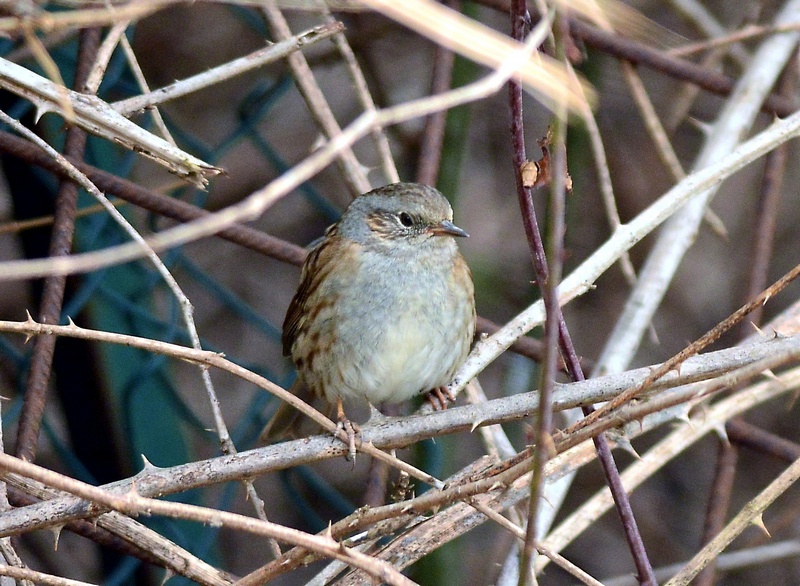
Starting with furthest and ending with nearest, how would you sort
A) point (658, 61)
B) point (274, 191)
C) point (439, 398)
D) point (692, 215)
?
point (658, 61)
point (692, 215)
point (439, 398)
point (274, 191)

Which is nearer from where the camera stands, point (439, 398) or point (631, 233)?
point (631, 233)

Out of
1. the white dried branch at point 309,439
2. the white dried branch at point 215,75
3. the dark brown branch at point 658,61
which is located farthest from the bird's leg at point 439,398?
the dark brown branch at point 658,61

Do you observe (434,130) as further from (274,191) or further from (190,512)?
(274,191)

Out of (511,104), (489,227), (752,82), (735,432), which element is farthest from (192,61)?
(511,104)

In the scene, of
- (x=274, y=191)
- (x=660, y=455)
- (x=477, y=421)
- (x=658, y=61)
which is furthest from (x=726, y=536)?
(x=658, y=61)

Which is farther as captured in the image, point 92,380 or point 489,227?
point 489,227

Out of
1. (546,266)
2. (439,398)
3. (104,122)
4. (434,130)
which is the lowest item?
(546,266)

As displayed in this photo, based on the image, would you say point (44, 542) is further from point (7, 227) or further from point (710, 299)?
point (710, 299)
